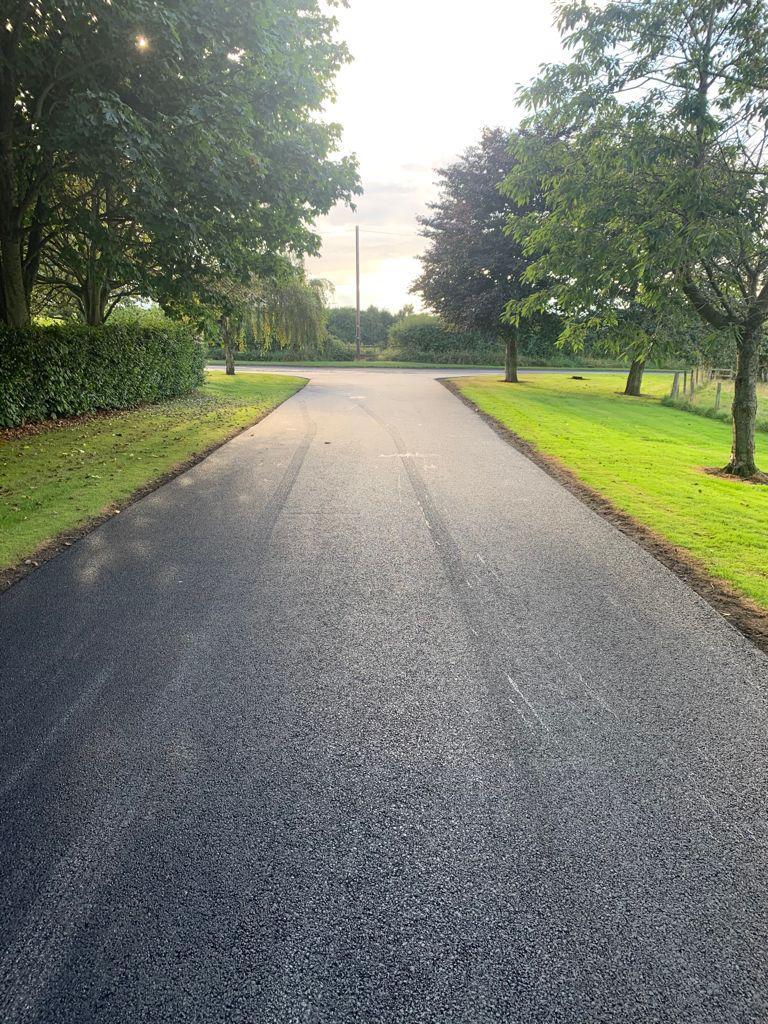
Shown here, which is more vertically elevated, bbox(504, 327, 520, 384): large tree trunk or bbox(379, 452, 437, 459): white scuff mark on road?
bbox(504, 327, 520, 384): large tree trunk

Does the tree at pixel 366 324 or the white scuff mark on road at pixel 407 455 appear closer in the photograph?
the white scuff mark on road at pixel 407 455

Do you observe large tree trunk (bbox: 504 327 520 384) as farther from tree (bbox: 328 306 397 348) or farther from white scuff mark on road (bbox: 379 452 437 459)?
tree (bbox: 328 306 397 348)

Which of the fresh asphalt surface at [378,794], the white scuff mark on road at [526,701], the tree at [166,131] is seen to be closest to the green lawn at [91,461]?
the fresh asphalt surface at [378,794]

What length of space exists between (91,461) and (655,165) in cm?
914

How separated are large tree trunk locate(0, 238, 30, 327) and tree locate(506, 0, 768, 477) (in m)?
9.95

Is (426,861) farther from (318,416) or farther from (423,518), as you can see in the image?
(318,416)

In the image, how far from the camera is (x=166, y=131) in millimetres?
8438

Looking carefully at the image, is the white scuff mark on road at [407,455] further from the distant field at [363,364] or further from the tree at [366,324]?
the tree at [366,324]

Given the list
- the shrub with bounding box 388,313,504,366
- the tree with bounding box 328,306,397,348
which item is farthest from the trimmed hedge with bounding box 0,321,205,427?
the tree with bounding box 328,306,397,348

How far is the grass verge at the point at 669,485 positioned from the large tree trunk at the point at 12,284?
10.6 meters

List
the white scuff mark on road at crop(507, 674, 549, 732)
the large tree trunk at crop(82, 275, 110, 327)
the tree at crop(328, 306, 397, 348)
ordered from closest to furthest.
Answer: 1. the white scuff mark on road at crop(507, 674, 549, 732)
2. the large tree trunk at crop(82, 275, 110, 327)
3. the tree at crop(328, 306, 397, 348)

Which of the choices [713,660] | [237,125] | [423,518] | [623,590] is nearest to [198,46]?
[237,125]

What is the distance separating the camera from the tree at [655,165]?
7.09 m

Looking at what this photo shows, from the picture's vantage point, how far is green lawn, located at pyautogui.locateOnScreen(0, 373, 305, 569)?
6.27 metres
